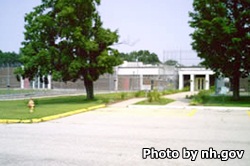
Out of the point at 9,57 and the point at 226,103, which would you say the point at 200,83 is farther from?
the point at 9,57

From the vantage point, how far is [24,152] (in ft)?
25.3

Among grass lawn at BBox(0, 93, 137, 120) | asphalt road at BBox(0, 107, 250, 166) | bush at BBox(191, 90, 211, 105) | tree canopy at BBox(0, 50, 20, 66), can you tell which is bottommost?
asphalt road at BBox(0, 107, 250, 166)

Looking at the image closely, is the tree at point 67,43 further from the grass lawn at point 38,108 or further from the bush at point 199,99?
the bush at point 199,99

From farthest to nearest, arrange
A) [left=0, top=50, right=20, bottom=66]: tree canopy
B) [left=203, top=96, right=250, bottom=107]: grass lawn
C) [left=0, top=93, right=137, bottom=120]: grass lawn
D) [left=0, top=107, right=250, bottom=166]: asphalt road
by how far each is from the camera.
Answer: [left=0, top=50, right=20, bottom=66]: tree canopy < [left=203, top=96, right=250, bottom=107]: grass lawn < [left=0, top=93, right=137, bottom=120]: grass lawn < [left=0, top=107, right=250, bottom=166]: asphalt road

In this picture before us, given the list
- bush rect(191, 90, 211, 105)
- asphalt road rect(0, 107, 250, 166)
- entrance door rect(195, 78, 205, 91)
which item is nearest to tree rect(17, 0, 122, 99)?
bush rect(191, 90, 211, 105)

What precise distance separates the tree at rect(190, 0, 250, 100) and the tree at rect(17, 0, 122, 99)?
6262mm

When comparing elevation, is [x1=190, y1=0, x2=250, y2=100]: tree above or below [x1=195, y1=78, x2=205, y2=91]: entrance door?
above

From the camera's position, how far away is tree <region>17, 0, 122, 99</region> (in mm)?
21984

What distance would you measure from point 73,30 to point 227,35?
10347mm

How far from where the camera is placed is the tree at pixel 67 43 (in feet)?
72.1

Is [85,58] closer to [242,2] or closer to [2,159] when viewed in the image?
[242,2]

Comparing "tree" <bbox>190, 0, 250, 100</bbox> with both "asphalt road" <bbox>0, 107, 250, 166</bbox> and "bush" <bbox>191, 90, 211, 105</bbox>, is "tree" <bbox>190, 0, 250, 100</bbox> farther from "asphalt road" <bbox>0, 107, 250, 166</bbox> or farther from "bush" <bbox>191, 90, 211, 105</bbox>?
"asphalt road" <bbox>0, 107, 250, 166</bbox>

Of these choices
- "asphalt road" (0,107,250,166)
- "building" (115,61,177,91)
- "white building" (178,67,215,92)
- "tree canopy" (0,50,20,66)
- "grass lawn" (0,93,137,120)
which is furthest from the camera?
"tree canopy" (0,50,20,66)

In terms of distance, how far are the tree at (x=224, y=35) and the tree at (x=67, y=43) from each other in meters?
6.26
